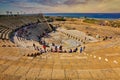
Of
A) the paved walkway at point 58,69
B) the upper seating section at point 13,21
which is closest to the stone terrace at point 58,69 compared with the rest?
the paved walkway at point 58,69

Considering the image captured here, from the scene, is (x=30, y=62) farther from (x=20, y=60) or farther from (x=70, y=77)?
(x=70, y=77)

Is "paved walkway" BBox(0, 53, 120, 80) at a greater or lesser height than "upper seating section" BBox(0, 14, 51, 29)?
greater

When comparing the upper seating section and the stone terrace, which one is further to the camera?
the upper seating section

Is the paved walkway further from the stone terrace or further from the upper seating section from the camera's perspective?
the upper seating section

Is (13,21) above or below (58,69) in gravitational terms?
below

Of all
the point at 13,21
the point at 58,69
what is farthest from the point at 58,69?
the point at 13,21

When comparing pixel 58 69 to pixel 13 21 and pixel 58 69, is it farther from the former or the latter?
pixel 13 21

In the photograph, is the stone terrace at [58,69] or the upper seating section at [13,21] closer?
the stone terrace at [58,69]

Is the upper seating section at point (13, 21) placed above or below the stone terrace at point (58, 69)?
below

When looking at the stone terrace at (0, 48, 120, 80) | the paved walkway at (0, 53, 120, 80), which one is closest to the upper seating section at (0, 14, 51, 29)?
the stone terrace at (0, 48, 120, 80)

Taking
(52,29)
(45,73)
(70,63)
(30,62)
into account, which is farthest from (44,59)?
(52,29)

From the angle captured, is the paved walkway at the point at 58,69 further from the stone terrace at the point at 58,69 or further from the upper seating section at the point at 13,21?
the upper seating section at the point at 13,21

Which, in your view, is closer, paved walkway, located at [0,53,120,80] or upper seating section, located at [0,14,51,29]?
paved walkway, located at [0,53,120,80]

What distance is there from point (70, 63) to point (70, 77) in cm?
372
